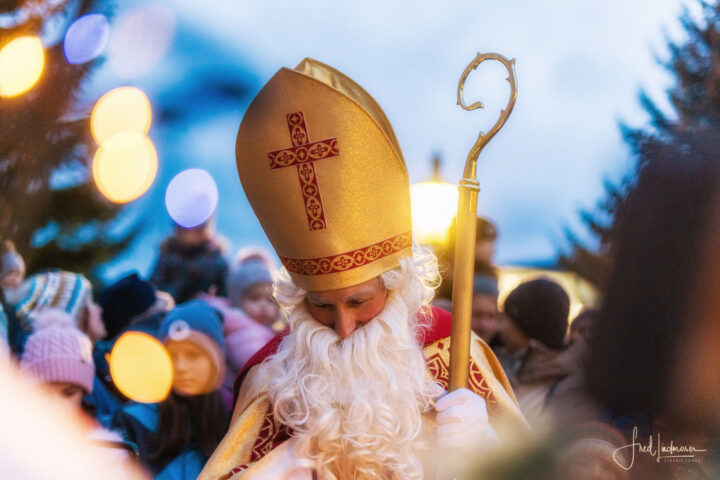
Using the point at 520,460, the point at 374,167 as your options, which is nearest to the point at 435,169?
the point at 374,167

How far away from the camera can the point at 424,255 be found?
2525mm

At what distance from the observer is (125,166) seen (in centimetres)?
469

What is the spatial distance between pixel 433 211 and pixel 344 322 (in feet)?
5.29

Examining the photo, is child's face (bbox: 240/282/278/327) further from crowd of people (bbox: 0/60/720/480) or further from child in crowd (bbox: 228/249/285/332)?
crowd of people (bbox: 0/60/720/480)

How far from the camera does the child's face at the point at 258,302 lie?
13.5ft

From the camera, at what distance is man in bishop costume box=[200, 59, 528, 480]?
2095 millimetres

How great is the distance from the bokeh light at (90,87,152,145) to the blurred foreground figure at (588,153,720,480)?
3635 millimetres

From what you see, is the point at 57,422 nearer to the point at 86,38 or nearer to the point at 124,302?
the point at 124,302

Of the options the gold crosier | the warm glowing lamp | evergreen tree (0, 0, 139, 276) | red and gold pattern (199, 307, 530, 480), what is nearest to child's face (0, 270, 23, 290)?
evergreen tree (0, 0, 139, 276)

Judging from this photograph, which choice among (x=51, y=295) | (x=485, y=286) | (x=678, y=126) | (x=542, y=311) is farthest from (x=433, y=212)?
(x=51, y=295)

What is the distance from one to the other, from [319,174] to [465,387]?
0.83 m

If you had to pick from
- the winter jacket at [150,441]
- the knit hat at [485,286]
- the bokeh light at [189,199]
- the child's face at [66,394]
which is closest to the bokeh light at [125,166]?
the bokeh light at [189,199]

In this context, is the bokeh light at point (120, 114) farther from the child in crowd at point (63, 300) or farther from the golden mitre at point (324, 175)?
the golden mitre at point (324, 175)

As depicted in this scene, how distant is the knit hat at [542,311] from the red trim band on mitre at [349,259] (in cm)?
120
